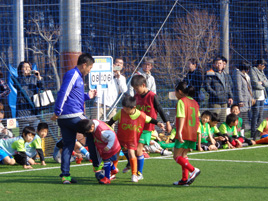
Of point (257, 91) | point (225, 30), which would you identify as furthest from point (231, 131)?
point (225, 30)

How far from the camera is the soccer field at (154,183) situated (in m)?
6.44

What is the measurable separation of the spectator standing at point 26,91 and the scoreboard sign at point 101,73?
3.99 feet

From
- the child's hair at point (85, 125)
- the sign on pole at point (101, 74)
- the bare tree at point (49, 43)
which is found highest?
the bare tree at point (49, 43)

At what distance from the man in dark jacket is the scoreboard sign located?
283 centimetres

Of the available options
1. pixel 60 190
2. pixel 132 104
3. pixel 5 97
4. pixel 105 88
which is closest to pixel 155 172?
pixel 132 104

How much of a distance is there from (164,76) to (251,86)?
7993mm

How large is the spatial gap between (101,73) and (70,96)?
3.54 meters

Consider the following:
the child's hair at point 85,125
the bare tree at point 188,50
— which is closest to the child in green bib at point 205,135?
the child's hair at point 85,125

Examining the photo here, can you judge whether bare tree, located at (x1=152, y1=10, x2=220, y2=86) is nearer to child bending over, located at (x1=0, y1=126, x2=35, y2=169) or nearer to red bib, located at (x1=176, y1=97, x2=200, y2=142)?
child bending over, located at (x1=0, y1=126, x2=35, y2=169)

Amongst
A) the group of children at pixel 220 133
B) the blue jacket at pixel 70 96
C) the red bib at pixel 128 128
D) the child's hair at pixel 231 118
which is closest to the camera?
the blue jacket at pixel 70 96

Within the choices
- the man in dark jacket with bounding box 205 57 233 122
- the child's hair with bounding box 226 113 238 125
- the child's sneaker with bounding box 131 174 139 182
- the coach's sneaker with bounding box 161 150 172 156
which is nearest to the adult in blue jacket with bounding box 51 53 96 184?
the child's sneaker with bounding box 131 174 139 182

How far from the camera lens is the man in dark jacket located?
1280 cm

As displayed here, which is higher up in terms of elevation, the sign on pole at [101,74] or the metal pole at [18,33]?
the metal pole at [18,33]

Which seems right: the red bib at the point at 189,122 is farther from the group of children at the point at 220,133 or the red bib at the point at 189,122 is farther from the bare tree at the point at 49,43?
the bare tree at the point at 49,43
